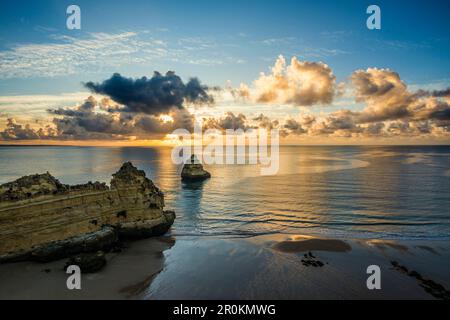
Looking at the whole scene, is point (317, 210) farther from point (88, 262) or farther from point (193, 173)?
point (193, 173)

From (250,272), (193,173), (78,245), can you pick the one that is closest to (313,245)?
(250,272)

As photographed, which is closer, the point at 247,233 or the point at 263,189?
the point at 247,233

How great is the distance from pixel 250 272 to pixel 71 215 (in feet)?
60.2

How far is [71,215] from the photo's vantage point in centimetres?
2858

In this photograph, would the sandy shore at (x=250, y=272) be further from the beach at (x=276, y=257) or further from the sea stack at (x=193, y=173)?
the sea stack at (x=193, y=173)

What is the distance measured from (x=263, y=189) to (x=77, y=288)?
55595 millimetres

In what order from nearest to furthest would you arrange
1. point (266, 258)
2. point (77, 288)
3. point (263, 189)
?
point (77, 288), point (266, 258), point (263, 189)

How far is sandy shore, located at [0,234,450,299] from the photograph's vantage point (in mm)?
22059

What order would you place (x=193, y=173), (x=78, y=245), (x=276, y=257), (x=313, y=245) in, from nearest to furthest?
1. (x=78, y=245)
2. (x=276, y=257)
3. (x=313, y=245)
4. (x=193, y=173)

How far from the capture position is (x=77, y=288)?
873 inches

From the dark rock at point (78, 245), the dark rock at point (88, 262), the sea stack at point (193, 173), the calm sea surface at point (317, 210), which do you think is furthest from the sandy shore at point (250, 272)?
the sea stack at point (193, 173)
